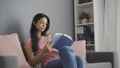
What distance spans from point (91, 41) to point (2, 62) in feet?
6.90

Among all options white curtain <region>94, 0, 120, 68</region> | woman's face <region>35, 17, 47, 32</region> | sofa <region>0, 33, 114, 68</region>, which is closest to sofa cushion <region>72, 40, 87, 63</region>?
sofa <region>0, 33, 114, 68</region>

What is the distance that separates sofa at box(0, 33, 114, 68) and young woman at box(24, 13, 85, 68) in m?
0.10

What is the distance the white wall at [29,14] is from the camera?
241 centimetres

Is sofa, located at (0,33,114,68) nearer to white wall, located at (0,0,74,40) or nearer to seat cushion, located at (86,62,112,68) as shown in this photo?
seat cushion, located at (86,62,112,68)

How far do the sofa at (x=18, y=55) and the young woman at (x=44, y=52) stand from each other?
0.10 metres

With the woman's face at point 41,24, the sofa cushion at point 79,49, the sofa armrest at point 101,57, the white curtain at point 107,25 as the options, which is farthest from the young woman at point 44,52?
the white curtain at point 107,25

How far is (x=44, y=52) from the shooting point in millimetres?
2104

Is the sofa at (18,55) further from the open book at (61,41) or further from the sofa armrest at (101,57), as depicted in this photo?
the open book at (61,41)

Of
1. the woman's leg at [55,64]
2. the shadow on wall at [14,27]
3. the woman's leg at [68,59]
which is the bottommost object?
the woman's leg at [55,64]

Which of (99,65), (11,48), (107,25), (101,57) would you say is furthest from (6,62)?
(107,25)

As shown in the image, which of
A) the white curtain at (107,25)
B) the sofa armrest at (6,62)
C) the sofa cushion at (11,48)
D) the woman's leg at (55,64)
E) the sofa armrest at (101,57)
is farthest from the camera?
the white curtain at (107,25)

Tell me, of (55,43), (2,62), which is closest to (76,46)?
(55,43)

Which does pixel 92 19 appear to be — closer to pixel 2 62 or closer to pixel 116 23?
pixel 116 23

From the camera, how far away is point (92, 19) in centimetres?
331
